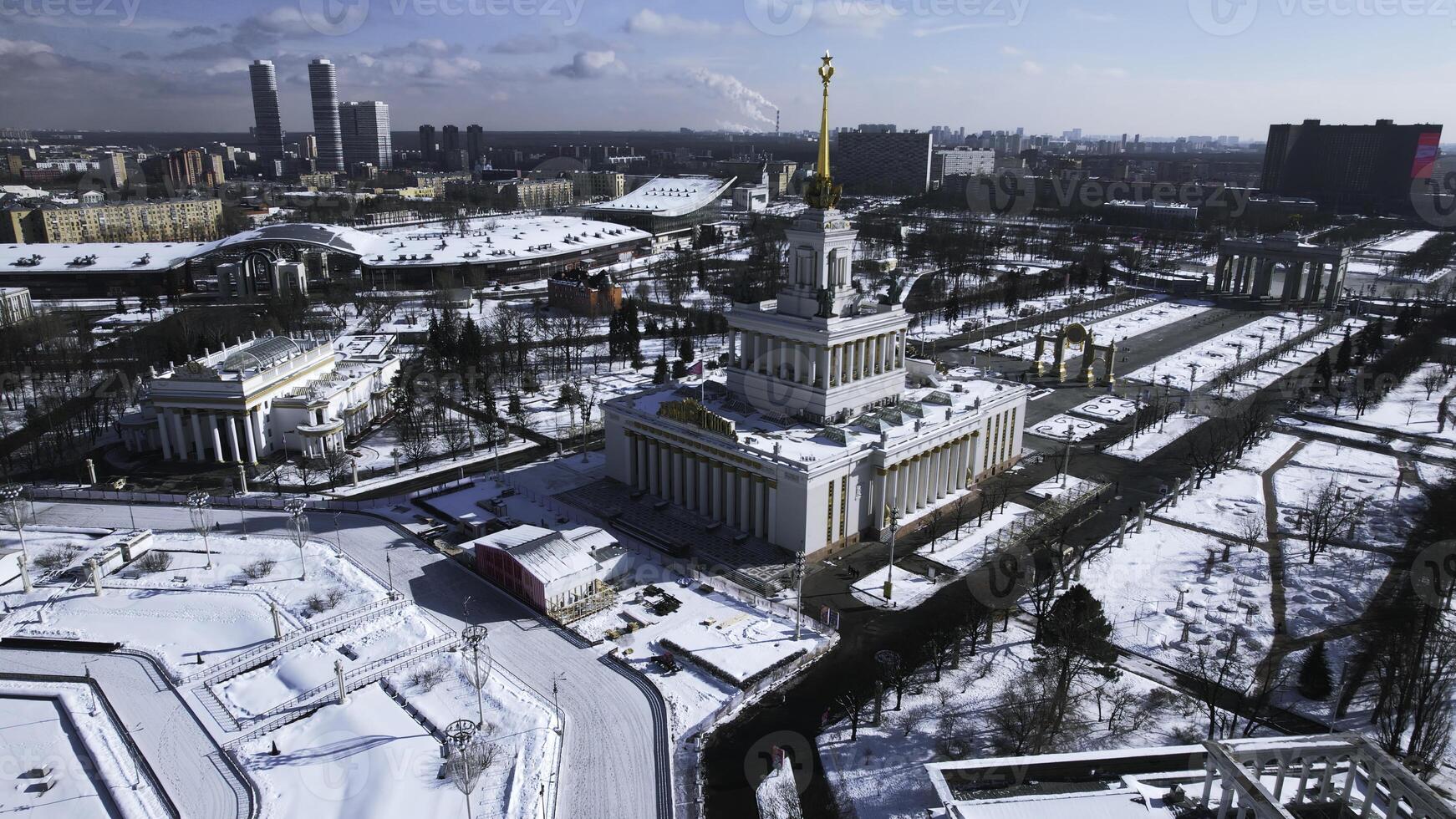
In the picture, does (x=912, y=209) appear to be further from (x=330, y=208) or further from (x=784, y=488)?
(x=784, y=488)

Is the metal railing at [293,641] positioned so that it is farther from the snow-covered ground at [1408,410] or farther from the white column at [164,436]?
the snow-covered ground at [1408,410]

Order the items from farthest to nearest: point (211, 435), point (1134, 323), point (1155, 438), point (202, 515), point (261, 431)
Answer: point (1134, 323)
point (1155, 438)
point (261, 431)
point (211, 435)
point (202, 515)

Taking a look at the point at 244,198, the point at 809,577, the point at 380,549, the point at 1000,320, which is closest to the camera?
the point at 809,577

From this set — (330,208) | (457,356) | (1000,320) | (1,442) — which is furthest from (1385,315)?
(330,208)

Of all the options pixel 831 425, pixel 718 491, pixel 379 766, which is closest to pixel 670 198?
pixel 831 425

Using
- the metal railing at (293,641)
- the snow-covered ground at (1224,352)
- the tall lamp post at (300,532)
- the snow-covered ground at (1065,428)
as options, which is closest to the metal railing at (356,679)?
the metal railing at (293,641)

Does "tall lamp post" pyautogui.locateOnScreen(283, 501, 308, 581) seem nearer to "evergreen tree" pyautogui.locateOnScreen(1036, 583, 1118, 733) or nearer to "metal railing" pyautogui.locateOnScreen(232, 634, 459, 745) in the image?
"metal railing" pyautogui.locateOnScreen(232, 634, 459, 745)

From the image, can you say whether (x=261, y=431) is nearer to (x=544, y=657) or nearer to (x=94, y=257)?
(x=544, y=657)
